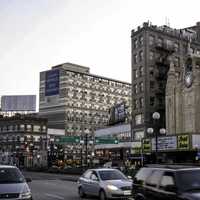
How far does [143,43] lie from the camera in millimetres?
87062

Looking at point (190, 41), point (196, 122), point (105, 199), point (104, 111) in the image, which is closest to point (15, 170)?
point (105, 199)

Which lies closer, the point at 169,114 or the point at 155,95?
the point at 169,114

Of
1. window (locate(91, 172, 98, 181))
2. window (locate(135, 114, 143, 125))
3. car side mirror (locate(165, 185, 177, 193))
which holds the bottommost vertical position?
window (locate(91, 172, 98, 181))

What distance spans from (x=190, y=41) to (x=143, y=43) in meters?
15.3

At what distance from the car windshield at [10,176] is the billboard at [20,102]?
154m

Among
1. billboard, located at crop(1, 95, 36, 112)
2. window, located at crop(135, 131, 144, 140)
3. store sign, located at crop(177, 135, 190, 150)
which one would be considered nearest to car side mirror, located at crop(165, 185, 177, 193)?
store sign, located at crop(177, 135, 190, 150)

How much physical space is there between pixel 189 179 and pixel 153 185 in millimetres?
1396

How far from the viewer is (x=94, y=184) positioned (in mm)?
20734

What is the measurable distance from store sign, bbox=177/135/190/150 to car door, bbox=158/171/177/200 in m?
51.1

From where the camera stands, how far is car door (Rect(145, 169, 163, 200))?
12258 millimetres

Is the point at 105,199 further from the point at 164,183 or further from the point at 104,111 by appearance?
the point at 104,111

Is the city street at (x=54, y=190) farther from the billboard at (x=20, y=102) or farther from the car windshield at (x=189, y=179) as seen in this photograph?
the billboard at (x=20, y=102)

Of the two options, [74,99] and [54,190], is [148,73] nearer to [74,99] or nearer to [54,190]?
[54,190]

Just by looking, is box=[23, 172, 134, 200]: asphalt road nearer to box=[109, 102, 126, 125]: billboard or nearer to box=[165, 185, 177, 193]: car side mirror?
box=[165, 185, 177, 193]: car side mirror
